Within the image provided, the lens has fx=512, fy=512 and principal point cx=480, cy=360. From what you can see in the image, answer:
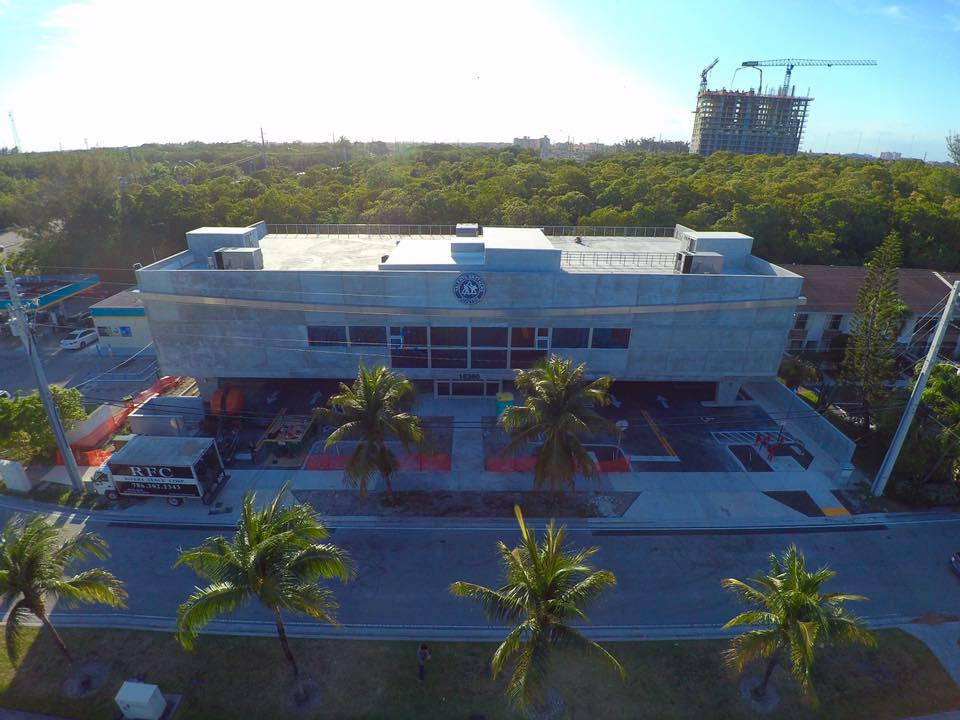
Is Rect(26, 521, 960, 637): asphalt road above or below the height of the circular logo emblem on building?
below

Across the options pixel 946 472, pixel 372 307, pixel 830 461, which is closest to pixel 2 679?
pixel 372 307

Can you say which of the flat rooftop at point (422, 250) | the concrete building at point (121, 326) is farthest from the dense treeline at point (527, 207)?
the concrete building at point (121, 326)

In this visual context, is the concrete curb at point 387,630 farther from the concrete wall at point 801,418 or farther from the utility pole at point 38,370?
the concrete wall at point 801,418

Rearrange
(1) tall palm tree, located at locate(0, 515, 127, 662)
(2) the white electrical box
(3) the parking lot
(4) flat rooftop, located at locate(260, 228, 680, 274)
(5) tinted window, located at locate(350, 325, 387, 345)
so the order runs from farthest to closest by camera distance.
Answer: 1. (4) flat rooftop, located at locate(260, 228, 680, 274)
2. (5) tinted window, located at locate(350, 325, 387, 345)
3. (3) the parking lot
4. (2) the white electrical box
5. (1) tall palm tree, located at locate(0, 515, 127, 662)

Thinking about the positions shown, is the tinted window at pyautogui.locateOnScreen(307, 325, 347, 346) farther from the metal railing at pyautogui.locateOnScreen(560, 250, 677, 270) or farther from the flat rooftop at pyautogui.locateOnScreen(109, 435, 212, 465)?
the metal railing at pyautogui.locateOnScreen(560, 250, 677, 270)

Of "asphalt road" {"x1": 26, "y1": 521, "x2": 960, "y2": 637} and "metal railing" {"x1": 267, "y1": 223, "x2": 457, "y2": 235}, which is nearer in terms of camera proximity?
"asphalt road" {"x1": 26, "y1": 521, "x2": 960, "y2": 637}

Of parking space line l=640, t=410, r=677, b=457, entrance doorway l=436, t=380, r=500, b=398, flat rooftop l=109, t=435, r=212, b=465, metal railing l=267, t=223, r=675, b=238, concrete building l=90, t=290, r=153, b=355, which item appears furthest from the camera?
metal railing l=267, t=223, r=675, b=238

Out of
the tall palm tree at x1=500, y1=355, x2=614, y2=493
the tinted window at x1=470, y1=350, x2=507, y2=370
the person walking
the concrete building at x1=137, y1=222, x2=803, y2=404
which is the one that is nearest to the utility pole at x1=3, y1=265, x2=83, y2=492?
the concrete building at x1=137, y1=222, x2=803, y2=404

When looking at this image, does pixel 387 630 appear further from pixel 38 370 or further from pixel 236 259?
pixel 236 259
